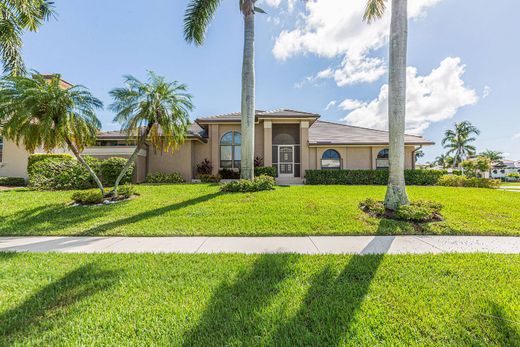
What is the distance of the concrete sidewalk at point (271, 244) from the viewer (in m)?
4.96

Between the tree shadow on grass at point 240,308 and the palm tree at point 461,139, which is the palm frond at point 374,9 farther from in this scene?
the palm tree at point 461,139

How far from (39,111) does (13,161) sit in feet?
39.2

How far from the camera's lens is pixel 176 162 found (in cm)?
1673

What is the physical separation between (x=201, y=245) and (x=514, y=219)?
9.87m

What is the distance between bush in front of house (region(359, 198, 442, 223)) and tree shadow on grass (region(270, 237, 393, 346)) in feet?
12.0

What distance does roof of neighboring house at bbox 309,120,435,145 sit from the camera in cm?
1741

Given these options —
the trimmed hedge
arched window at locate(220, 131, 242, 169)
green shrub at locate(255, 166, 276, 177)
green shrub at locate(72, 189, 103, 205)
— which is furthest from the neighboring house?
green shrub at locate(72, 189, 103, 205)

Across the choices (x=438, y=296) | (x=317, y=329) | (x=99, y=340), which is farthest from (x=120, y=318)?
(x=438, y=296)

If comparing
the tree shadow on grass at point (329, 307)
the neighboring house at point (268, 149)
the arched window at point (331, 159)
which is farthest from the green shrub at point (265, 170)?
the tree shadow on grass at point (329, 307)

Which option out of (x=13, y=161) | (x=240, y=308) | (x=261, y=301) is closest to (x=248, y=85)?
(x=261, y=301)

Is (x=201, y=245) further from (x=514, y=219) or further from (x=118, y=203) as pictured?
(x=514, y=219)

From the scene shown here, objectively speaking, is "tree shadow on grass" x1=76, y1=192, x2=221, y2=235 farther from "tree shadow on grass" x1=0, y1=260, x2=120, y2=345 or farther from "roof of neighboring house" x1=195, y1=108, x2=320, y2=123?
"roof of neighboring house" x1=195, y1=108, x2=320, y2=123

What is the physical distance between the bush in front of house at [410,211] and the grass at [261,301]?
259 cm

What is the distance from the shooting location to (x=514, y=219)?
733 centimetres
